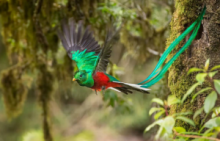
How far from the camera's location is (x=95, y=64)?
2520mm

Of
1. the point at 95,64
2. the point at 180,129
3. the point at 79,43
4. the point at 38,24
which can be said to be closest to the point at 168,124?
the point at 180,129

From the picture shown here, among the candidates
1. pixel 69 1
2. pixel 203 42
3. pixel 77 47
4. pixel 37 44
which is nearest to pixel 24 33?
pixel 37 44

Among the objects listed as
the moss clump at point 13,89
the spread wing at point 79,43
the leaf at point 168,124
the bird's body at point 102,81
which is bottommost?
the moss clump at point 13,89

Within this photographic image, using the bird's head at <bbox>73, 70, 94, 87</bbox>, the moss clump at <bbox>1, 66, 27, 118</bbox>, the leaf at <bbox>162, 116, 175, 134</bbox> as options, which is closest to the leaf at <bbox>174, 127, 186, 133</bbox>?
the leaf at <bbox>162, 116, 175, 134</bbox>

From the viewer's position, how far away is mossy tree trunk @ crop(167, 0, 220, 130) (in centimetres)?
169

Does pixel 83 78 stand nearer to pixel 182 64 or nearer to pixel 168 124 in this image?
pixel 182 64

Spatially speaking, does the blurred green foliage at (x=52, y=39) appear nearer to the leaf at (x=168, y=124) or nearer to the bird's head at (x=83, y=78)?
the bird's head at (x=83, y=78)

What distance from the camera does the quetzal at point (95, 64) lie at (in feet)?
5.63

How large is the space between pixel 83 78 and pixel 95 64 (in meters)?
0.22

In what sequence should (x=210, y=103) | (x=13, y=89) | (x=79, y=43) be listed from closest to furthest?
(x=210, y=103) → (x=79, y=43) → (x=13, y=89)

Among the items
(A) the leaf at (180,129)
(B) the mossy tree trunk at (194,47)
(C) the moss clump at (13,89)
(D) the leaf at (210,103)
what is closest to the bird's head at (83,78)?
(B) the mossy tree trunk at (194,47)

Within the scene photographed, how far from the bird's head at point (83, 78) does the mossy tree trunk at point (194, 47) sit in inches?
33.0

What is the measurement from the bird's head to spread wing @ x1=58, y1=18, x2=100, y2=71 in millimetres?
359

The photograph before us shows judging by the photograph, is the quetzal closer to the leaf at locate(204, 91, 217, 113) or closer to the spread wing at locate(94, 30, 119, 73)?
the spread wing at locate(94, 30, 119, 73)
